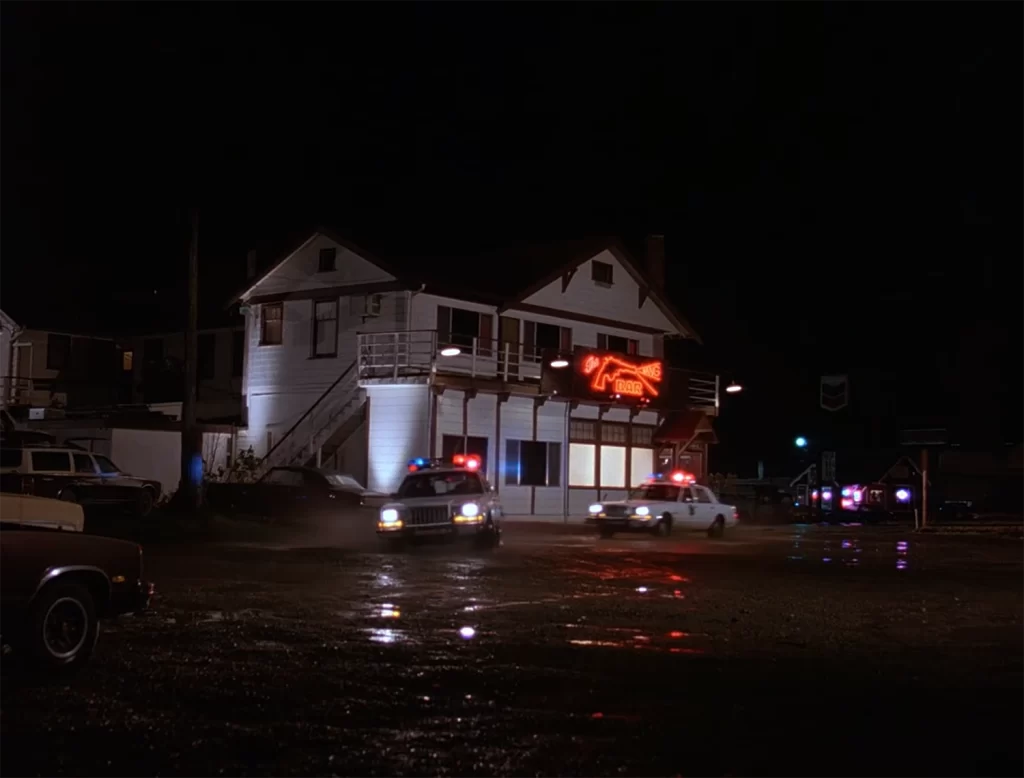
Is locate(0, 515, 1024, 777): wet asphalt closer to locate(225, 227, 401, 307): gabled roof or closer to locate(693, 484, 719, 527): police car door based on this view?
locate(693, 484, 719, 527): police car door

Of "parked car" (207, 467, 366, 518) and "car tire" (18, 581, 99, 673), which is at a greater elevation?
"parked car" (207, 467, 366, 518)

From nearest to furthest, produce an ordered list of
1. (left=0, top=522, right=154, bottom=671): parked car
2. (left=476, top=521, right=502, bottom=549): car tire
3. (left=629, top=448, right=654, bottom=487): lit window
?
(left=0, top=522, right=154, bottom=671): parked car
(left=476, top=521, right=502, bottom=549): car tire
(left=629, top=448, right=654, bottom=487): lit window

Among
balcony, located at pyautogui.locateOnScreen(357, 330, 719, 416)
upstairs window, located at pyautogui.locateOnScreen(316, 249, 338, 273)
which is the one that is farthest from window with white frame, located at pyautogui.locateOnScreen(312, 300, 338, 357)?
balcony, located at pyautogui.locateOnScreen(357, 330, 719, 416)

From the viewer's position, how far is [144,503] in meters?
30.5

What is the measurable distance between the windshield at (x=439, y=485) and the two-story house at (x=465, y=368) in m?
9.00

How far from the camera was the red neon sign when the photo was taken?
38406mm

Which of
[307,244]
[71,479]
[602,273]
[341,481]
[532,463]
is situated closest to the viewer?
[71,479]

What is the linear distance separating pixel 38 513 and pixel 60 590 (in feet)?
3.48

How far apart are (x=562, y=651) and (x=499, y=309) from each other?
27044 mm

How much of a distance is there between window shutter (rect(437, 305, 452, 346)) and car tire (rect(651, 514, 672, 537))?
979cm

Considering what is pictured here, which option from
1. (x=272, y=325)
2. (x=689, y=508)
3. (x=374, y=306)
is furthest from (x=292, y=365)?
(x=689, y=508)

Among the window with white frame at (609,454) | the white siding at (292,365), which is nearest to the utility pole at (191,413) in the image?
the white siding at (292,365)

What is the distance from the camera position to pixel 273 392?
39.1m

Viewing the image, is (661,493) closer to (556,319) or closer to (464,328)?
(464,328)
